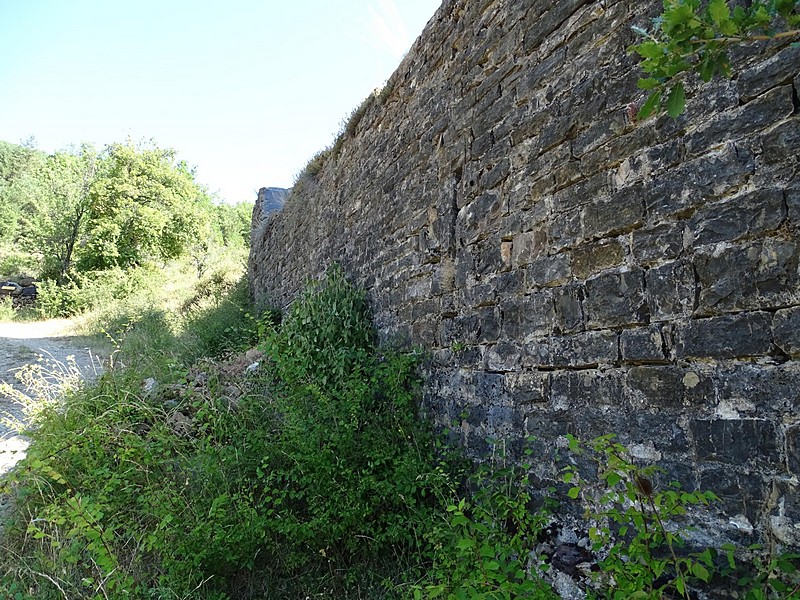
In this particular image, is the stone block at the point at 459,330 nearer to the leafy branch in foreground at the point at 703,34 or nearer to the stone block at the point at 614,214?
the stone block at the point at 614,214

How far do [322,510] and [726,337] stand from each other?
7.63ft

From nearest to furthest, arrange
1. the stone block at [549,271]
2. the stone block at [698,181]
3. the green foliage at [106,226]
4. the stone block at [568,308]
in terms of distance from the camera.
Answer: the stone block at [698,181]
the stone block at [568,308]
the stone block at [549,271]
the green foliage at [106,226]

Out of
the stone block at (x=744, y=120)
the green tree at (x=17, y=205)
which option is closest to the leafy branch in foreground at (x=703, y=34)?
the stone block at (x=744, y=120)

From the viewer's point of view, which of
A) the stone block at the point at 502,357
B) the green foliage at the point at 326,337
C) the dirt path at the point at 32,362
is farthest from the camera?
the dirt path at the point at 32,362

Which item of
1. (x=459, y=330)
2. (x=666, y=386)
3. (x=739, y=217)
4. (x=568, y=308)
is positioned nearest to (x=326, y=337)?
(x=459, y=330)

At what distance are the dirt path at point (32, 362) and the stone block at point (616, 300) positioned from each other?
4.02 m

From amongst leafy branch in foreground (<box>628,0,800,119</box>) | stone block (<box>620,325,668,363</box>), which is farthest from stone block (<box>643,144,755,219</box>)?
leafy branch in foreground (<box>628,0,800,119</box>)

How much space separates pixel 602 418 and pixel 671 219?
2.97 ft

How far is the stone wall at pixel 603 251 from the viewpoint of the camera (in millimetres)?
1772

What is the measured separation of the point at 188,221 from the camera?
Answer: 74.4ft

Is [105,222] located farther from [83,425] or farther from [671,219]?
[671,219]

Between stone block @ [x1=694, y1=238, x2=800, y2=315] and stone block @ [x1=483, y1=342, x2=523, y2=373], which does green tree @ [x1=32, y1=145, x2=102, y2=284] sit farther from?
stone block @ [x1=694, y1=238, x2=800, y2=315]

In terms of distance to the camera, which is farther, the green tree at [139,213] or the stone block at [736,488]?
the green tree at [139,213]

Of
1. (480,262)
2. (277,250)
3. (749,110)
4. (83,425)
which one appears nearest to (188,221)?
(277,250)
